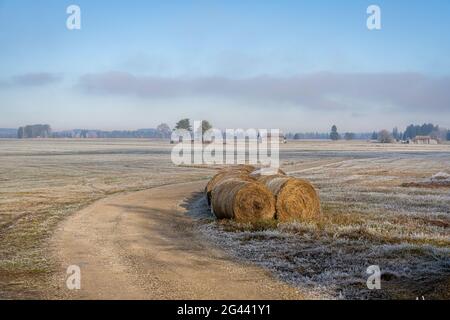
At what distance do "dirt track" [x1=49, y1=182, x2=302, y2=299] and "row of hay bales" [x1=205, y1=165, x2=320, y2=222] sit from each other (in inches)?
66.1

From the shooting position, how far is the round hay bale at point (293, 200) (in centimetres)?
1853

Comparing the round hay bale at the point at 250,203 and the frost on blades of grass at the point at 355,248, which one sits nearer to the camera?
the frost on blades of grass at the point at 355,248

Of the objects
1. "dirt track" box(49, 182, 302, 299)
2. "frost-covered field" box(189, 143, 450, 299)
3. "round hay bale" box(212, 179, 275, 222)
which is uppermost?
"round hay bale" box(212, 179, 275, 222)

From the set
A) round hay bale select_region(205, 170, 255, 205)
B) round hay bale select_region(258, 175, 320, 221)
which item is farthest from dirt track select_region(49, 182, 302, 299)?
round hay bale select_region(258, 175, 320, 221)

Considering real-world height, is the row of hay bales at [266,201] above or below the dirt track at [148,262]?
above

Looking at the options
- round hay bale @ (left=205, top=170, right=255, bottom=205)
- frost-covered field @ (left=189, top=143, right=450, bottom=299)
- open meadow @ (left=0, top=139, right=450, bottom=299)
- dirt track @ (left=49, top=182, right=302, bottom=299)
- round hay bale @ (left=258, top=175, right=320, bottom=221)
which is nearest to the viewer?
dirt track @ (left=49, top=182, right=302, bottom=299)

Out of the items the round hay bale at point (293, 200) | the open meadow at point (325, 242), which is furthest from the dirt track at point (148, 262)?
the round hay bale at point (293, 200)

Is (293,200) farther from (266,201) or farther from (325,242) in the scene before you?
(325,242)

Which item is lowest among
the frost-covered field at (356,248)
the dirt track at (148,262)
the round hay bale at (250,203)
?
the dirt track at (148,262)

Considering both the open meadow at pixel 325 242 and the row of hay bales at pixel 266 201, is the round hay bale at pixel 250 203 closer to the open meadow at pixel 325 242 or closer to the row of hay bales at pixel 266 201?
the row of hay bales at pixel 266 201

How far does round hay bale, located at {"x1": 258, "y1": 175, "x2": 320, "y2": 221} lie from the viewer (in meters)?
18.5

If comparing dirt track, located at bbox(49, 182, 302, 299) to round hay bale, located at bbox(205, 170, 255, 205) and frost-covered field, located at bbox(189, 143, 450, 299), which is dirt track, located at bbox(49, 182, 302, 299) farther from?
round hay bale, located at bbox(205, 170, 255, 205)

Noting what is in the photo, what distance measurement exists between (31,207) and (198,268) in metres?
14.1
